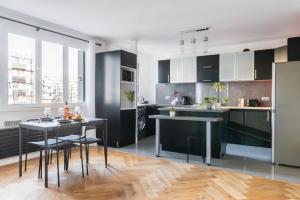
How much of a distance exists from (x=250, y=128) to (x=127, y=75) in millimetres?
3153

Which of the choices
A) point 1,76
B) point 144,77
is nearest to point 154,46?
point 144,77

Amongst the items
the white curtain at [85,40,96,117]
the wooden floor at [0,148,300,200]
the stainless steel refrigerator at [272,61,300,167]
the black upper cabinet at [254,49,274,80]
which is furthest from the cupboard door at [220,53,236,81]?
the white curtain at [85,40,96,117]

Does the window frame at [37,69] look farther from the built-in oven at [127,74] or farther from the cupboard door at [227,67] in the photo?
the cupboard door at [227,67]

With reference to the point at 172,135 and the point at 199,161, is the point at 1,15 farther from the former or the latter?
the point at 199,161

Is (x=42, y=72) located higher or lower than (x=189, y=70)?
lower

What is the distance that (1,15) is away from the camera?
338 centimetres

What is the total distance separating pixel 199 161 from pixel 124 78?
2.48m

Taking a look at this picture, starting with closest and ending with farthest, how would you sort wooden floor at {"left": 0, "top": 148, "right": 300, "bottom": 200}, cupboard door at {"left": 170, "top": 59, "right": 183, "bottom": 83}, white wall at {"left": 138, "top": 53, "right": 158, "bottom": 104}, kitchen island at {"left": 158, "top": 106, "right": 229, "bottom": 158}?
wooden floor at {"left": 0, "top": 148, "right": 300, "bottom": 200} < kitchen island at {"left": 158, "top": 106, "right": 229, "bottom": 158} < cupboard door at {"left": 170, "top": 59, "right": 183, "bottom": 83} < white wall at {"left": 138, "top": 53, "right": 158, "bottom": 104}

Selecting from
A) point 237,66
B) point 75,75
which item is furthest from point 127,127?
point 237,66

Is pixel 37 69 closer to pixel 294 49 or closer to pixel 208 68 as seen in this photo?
pixel 208 68

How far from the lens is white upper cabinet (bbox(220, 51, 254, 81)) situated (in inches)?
201

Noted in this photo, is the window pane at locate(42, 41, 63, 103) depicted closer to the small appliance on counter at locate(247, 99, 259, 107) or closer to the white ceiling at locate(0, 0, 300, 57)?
the white ceiling at locate(0, 0, 300, 57)

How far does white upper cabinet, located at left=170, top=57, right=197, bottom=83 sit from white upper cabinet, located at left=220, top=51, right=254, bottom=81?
2.58 ft

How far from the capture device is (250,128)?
15.9 feet
